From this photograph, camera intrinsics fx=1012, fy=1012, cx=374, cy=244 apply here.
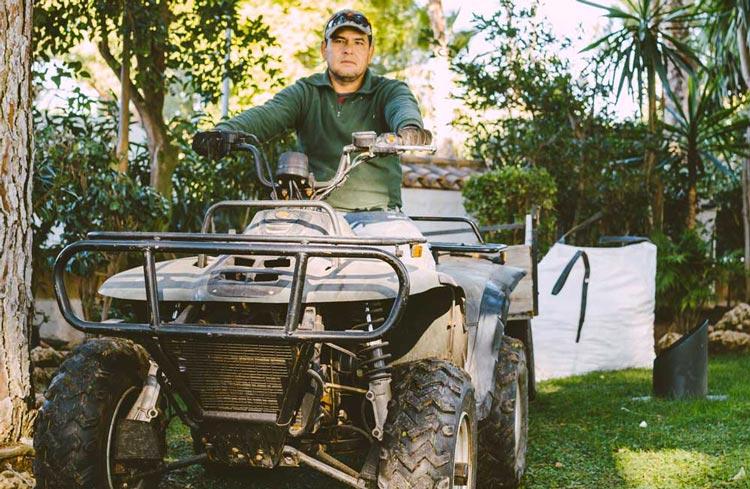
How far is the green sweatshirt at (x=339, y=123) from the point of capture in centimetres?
469

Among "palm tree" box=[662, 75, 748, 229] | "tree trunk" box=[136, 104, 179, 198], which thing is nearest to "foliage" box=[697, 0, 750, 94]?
"palm tree" box=[662, 75, 748, 229]

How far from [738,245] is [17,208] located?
37.1 ft

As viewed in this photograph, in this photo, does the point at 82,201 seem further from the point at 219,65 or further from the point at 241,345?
the point at 241,345

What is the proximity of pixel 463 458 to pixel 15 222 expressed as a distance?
6.68 ft

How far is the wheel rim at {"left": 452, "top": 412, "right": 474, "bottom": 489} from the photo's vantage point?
3720mm

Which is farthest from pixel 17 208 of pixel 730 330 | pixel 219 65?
pixel 730 330

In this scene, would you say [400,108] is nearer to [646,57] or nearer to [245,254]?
[245,254]

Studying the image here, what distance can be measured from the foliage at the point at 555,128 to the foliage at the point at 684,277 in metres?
0.80

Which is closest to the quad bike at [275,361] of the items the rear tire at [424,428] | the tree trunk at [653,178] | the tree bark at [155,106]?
the rear tire at [424,428]

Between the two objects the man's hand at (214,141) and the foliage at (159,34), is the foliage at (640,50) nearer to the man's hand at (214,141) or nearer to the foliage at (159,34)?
the foliage at (159,34)

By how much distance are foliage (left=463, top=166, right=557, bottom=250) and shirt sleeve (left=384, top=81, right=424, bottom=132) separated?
6.01 metres

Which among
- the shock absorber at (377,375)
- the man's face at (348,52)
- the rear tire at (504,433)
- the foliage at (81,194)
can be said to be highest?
the man's face at (348,52)

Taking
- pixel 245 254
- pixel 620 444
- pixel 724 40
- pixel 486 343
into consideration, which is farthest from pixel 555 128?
pixel 245 254

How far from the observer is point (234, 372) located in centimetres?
345
